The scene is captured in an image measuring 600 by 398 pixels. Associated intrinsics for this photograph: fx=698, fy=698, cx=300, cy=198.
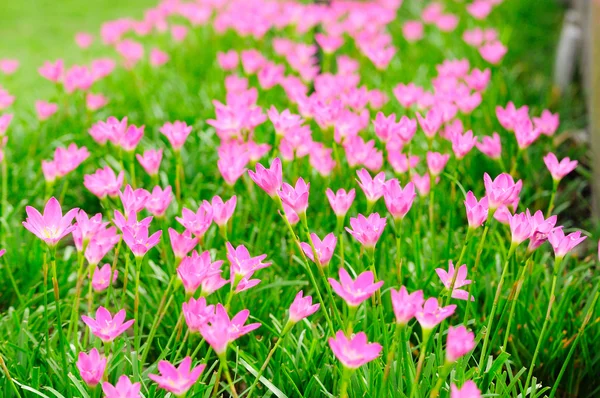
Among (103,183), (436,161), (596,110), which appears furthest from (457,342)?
(596,110)

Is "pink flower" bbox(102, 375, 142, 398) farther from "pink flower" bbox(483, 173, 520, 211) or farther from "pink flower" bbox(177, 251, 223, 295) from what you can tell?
"pink flower" bbox(483, 173, 520, 211)

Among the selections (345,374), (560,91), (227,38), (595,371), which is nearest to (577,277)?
(595,371)

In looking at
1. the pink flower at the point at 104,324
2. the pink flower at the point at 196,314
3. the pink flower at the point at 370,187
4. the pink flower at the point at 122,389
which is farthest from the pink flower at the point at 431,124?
the pink flower at the point at 122,389

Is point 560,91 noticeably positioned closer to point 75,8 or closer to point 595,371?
point 595,371

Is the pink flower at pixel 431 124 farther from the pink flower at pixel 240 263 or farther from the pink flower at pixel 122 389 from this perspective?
the pink flower at pixel 122 389

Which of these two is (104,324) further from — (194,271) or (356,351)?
(356,351)

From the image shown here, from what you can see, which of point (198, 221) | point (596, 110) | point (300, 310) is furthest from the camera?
point (596, 110)
